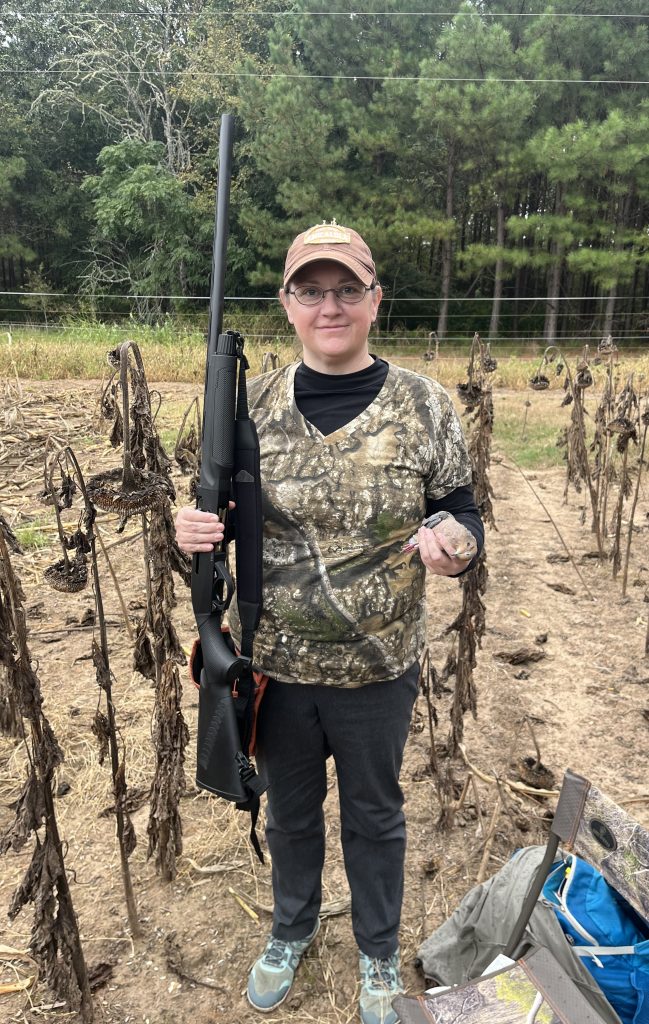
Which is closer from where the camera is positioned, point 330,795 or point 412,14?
point 330,795

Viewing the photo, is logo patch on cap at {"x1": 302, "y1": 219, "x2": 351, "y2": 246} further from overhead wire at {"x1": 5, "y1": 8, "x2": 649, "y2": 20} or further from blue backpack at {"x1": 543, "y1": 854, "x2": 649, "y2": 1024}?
overhead wire at {"x1": 5, "y1": 8, "x2": 649, "y2": 20}

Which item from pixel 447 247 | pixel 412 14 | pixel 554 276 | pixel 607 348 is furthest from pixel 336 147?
pixel 607 348

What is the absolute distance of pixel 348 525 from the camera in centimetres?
155

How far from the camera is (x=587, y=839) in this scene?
4.53ft

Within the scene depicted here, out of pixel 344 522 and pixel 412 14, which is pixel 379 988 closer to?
pixel 344 522

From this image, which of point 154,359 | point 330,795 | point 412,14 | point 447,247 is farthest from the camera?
point 447,247

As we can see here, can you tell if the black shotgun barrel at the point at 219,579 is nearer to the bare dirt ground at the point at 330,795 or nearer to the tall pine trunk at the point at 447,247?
the bare dirt ground at the point at 330,795

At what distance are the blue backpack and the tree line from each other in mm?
15770

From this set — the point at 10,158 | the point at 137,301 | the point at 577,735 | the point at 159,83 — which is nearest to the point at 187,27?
the point at 159,83

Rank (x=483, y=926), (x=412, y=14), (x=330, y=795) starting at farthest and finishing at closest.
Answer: (x=412, y=14) → (x=330, y=795) → (x=483, y=926)

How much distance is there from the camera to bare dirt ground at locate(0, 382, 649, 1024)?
1.94 m

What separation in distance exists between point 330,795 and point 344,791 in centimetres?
102

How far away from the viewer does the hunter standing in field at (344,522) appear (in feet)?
5.05

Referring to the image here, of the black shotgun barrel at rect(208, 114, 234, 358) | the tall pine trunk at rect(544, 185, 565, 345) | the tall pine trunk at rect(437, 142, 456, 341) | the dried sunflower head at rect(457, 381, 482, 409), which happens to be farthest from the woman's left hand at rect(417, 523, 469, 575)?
the tall pine trunk at rect(544, 185, 565, 345)
